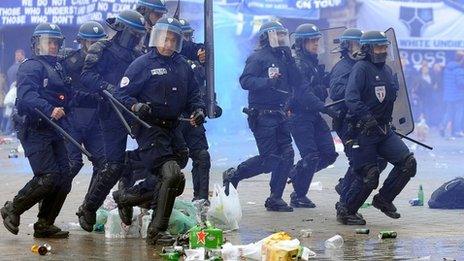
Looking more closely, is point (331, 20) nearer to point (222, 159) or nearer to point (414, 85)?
point (414, 85)

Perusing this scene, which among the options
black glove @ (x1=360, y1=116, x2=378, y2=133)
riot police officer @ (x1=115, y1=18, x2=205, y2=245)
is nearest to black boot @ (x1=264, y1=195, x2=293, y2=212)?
black glove @ (x1=360, y1=116, x2=378, y2=133)

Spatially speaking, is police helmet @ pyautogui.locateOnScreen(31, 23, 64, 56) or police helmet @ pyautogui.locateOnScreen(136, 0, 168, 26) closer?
police helmet @ pyautogui.locateOnScreen(31, 23, 64, 56)

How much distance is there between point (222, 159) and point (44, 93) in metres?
11.7

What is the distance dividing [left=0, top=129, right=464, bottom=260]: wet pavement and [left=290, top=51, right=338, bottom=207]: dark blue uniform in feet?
1.38

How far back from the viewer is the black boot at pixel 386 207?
42.1 ft

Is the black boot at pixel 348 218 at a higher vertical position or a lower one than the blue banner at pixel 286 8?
higher

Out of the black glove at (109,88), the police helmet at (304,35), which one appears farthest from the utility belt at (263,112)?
the black glove at (109,88)

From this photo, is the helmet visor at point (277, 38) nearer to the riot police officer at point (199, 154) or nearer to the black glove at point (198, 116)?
the riot police officer at point (199, 154)

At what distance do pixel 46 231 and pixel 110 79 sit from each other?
1518 millimetres

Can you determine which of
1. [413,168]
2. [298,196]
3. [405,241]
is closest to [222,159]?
[298,196]

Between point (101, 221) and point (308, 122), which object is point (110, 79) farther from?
point (308, 122)

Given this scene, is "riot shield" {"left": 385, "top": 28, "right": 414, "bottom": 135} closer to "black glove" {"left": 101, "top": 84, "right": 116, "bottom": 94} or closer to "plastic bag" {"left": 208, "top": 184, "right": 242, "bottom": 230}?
"plastic bag" {"left": 208, "top": 184, "right": 242, "bottom": 230}

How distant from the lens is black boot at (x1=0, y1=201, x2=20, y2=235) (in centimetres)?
1106

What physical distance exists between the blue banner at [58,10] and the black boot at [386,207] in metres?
17.9
